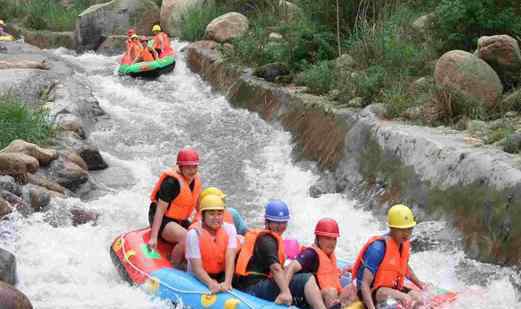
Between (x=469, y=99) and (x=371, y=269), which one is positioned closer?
(x=371, y=269)

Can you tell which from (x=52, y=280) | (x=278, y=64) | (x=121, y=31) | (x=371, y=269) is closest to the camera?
(x=371, y=269)

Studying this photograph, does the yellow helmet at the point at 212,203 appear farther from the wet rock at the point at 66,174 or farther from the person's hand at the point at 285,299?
the wet rock at the point at 66,174

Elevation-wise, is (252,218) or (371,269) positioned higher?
(371,269)

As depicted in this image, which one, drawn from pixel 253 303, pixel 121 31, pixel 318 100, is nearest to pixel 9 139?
pixel 318 100

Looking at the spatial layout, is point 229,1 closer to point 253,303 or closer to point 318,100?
point 318,100

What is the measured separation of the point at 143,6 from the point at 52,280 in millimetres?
18114

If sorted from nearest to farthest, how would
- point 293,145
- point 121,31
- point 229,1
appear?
point 293,145, point 229,1, point 121,31

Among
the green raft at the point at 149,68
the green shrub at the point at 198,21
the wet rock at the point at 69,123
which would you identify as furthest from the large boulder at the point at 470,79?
the green shrub at the point at 198,21

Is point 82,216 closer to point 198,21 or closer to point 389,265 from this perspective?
point 389,265

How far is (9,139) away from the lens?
1020 centimetres

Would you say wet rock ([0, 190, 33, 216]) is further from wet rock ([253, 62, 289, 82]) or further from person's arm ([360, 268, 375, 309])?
wet rock ([253, 62, 289, 82])

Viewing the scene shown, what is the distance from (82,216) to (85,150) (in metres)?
2.29

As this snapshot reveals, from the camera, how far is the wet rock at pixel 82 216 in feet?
28.9

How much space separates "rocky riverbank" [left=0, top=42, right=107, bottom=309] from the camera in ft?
27.7
